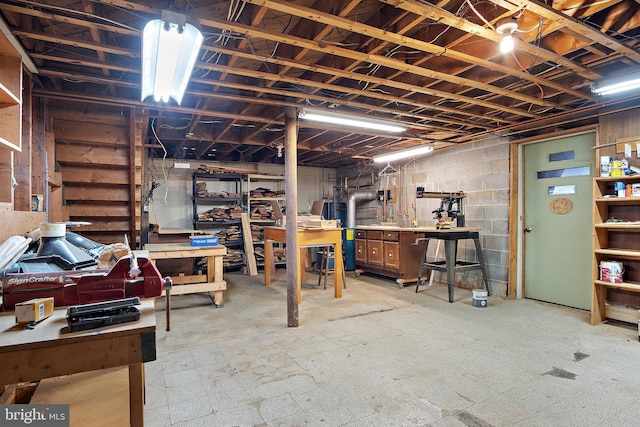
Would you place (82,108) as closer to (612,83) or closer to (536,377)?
(536,377)

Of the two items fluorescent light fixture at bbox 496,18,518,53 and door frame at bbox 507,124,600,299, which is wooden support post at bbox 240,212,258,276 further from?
fluorescent light fixture at bbox 496,18,518,53

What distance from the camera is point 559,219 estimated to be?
4215 millimetres

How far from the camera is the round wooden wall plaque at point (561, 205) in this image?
162 inches

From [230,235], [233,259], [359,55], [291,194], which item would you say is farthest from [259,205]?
[359,55]

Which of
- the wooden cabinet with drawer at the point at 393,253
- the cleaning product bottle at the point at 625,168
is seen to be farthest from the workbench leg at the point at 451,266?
the cleaning product bottle at the point at 625,168

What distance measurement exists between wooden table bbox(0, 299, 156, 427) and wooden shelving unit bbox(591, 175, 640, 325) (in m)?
4.14

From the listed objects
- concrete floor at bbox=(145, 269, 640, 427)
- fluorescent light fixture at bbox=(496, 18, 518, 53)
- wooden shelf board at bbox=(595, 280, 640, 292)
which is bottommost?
concrete floor at bbox=(145, 269, 640, 427)

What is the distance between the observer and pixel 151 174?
670 cm

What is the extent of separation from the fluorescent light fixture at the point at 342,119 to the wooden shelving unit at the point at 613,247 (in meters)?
2.32

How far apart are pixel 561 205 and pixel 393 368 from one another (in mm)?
3249

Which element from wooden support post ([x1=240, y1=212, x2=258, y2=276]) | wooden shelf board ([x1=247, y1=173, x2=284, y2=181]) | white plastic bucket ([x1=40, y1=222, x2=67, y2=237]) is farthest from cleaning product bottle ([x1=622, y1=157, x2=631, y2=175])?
wooden shelf board ([x1=247, y1=173, x2=284, y2=181])

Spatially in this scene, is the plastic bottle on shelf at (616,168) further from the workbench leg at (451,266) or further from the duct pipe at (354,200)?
the duct pipe at (354,200)

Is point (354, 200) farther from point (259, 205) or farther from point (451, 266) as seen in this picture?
point (451, 266)

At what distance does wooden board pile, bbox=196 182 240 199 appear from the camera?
673cm
